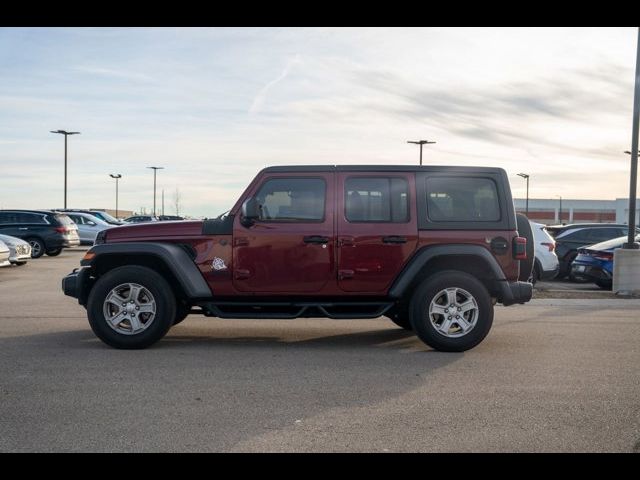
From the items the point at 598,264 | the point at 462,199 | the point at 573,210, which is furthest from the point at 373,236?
the point at 573,210

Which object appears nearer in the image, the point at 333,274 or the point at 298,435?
the point at 298,435

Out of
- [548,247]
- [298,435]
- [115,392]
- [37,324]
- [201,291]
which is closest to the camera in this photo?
[298,435]

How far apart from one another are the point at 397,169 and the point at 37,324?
5213 millimetres

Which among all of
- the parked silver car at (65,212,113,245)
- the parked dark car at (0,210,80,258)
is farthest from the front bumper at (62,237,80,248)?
the parked silver car at (65,212,113,245)

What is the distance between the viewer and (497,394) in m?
6.50

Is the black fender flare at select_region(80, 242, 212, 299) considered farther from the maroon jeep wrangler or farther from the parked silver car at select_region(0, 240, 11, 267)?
the parked silver car at select_region(0, 240, 11, 267)

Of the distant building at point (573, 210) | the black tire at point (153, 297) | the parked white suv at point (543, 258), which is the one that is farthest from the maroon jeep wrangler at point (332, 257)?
the distant building at point (573, 210)

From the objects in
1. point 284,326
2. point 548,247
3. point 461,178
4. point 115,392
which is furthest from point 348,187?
point 548,247

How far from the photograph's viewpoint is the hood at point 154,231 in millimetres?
8648

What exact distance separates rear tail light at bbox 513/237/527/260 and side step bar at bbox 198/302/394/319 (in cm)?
145

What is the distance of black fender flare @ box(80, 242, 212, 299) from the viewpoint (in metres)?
8.48

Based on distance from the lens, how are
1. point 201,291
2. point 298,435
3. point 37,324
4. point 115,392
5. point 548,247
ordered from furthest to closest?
1. point 548,247
2. point 37,324
3. point 201,291
4. point 115,392
5. point 298,435

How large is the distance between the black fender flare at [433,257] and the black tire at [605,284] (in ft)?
31.8
